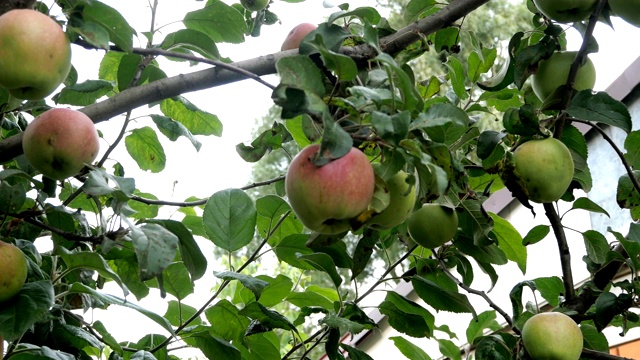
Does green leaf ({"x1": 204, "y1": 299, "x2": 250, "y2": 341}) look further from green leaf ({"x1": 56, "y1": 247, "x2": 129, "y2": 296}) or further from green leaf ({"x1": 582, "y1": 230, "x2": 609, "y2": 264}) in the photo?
green leaf ({"x1": 582, "y1": 230, "x2": 609, "y2": 264})

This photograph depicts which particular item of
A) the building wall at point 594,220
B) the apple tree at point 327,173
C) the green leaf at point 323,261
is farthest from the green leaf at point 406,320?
the building wall at point 594,220

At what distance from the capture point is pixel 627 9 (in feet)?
4.10

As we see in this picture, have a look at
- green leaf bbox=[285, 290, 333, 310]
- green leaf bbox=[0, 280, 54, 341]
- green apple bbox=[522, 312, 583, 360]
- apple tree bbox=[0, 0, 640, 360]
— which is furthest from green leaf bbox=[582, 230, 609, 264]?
green leaf bbox=[0, 280, 54, 341]

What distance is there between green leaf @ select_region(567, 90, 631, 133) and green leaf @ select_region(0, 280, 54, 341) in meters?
0.93

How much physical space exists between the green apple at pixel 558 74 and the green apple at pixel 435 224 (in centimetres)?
28

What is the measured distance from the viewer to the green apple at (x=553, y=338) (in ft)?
4.66

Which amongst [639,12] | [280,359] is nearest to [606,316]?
[639,12]

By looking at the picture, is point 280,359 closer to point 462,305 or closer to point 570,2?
point 462,305

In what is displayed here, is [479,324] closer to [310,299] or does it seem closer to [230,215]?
[310,299]

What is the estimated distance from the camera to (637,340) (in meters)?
2.40

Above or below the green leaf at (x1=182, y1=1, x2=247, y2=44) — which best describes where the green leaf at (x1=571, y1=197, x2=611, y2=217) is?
below

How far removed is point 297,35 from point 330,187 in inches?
25.0

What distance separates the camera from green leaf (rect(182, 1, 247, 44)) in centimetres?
161

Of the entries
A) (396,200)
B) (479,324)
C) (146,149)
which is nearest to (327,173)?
(396,200)
